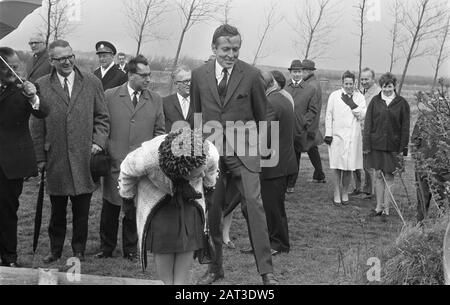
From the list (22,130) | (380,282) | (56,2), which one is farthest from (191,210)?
(56,2)

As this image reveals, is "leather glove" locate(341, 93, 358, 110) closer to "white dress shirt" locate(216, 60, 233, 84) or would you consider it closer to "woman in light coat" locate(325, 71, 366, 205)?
"woman in light coat" locate(325, 71, 366, 205)

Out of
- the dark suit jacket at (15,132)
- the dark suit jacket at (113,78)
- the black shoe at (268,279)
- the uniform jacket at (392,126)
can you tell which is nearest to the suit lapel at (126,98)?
the dark suit jacket at (15,132)

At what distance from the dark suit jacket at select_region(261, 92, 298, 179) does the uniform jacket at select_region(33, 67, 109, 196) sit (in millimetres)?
1905

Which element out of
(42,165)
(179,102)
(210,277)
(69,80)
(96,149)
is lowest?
(210,277)

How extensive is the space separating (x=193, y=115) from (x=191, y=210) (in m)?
1.72

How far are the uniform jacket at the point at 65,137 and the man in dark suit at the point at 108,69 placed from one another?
2.07m

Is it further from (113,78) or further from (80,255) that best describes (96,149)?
(113,78)

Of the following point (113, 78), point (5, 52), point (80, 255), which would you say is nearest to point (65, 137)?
point (5, 52)

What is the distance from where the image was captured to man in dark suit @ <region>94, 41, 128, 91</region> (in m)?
9.19

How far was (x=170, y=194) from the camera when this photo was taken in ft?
15.6

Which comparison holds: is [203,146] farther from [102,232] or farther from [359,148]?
[359,148]

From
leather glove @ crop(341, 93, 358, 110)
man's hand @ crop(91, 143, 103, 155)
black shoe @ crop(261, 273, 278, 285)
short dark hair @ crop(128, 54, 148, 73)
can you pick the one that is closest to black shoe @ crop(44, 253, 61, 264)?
man's hand @ crop(91, 143, 103, 155)

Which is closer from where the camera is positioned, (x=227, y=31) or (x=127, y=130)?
(x=227, y=31)

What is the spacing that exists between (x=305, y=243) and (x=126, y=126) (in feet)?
8.36
